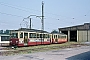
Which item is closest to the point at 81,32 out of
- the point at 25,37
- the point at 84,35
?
the point at 84,35

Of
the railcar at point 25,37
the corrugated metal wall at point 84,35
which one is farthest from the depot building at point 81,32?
the railcar at point 25,37

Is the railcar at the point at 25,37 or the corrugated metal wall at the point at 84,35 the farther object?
the corrugated metal wall at the point at 84,35

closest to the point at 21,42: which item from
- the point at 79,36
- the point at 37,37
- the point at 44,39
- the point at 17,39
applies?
the point at 17,39

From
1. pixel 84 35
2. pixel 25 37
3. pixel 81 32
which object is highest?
pixel 81 32

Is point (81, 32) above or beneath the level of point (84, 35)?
above

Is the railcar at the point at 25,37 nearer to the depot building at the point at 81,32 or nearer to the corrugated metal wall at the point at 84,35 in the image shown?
the corrugated metal wall at the point at 84,35

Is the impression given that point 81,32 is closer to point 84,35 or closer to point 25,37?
point 84,35

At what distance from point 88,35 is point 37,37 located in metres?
38.9

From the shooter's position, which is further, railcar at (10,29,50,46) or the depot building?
the depot building

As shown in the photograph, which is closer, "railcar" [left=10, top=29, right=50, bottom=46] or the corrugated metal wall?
"railcar" [left=10, top=29, right=50, bottom=46]

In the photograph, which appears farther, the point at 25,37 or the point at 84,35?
the point at 84,35

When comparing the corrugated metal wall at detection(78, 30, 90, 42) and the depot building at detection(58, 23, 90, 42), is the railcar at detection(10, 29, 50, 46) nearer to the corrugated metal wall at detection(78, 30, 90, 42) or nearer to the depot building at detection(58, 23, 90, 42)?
the corrugated metal wall at detection(78, 30, 90, 42)

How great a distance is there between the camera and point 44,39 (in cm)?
3925

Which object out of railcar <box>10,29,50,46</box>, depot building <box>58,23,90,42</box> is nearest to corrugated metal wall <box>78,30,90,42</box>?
depot building <box>58,23,90,42</box>
